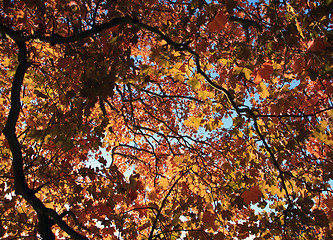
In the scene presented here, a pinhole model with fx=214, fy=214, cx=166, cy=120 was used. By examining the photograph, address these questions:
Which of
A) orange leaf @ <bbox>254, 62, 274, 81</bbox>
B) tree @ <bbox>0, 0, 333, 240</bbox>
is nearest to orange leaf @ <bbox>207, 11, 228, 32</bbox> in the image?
tree @ <bbox>0, 0, 333, 240</bbox>

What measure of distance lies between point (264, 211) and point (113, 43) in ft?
12.5

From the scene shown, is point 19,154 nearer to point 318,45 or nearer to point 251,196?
point 251,196

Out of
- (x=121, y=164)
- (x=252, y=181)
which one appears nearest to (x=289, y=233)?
(x=252, y=181)

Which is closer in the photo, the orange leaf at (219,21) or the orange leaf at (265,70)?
the orange leaf at (219,21)

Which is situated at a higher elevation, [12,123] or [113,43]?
[12,123]

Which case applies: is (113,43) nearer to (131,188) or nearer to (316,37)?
(131,188)

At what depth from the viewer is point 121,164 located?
11773mm

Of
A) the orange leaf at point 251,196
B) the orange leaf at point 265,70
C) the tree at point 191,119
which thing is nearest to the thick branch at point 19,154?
the tree at point 191,119

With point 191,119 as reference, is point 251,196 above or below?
below

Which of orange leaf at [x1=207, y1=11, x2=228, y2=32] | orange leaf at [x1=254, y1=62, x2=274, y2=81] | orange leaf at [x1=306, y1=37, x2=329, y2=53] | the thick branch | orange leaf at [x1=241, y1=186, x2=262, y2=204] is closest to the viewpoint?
orange leaf at [x1=306, y1=37, x2=329, y2=53]

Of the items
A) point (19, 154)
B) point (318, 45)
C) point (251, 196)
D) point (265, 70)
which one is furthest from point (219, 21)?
point (19, 154)

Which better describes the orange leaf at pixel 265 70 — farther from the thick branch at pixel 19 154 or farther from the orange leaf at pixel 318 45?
the thick branch at pixel 19 154

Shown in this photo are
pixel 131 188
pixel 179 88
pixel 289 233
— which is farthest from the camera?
pixel 179 88

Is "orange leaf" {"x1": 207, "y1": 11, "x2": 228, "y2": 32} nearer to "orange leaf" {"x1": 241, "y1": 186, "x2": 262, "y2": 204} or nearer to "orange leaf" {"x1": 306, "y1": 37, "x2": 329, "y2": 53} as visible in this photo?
"orange leaf" {"x1": 306, "y1": 37, "x2": 329, "y2": 53}
